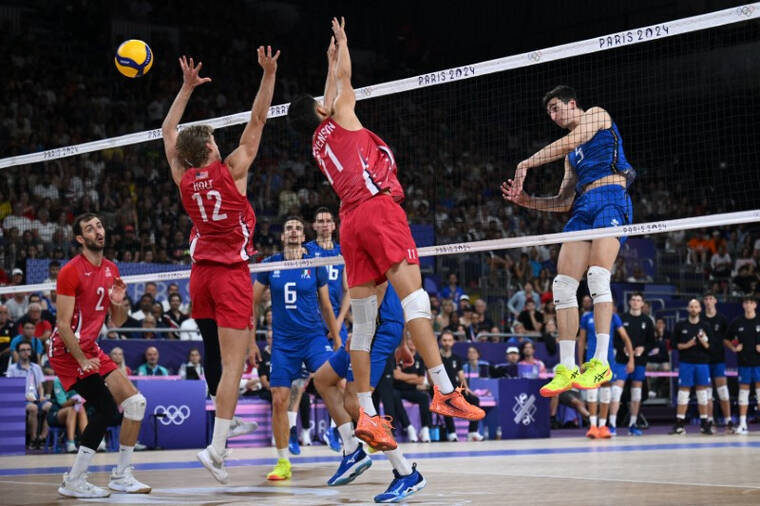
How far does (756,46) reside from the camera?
26391 mm

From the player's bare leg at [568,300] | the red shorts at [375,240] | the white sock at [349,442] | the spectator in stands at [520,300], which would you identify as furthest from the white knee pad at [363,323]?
the spectator in stands at [520,300]

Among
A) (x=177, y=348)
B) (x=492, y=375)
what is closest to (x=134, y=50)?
(x=177, y=348)

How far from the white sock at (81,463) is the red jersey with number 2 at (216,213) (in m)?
1.82

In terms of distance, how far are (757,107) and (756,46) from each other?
2.64m

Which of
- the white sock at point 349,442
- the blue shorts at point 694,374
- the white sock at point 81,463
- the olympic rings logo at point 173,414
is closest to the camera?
the white sock at point 81,463

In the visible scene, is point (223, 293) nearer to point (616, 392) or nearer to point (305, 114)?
point (305, 114)

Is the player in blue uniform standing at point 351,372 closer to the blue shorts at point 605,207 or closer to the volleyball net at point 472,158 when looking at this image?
the blue shorts at point 605,207

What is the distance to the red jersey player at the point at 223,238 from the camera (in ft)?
25.4

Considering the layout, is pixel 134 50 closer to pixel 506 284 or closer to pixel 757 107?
pixel 506 284

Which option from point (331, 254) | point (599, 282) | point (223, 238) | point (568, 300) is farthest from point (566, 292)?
point (331, 254)

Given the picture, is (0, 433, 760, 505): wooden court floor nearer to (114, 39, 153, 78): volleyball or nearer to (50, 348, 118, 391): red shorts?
(50, 348, 118, 391): red shorts

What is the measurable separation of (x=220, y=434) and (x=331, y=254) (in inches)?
131

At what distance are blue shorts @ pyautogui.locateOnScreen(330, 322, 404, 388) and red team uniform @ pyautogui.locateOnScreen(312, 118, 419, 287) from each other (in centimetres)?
237

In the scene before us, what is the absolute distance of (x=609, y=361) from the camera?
1770cm
